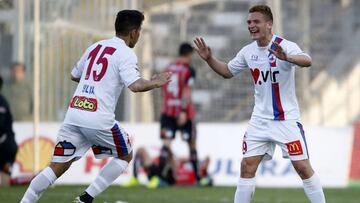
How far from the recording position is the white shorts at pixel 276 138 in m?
9.73

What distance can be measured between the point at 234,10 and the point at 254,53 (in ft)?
40.1

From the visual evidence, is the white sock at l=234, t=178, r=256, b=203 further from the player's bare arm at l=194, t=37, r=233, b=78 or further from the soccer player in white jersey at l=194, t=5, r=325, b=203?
the player's bare arm at l=194, t=37, r=233, b=78

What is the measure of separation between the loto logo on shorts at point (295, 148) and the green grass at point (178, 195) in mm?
A: 3863

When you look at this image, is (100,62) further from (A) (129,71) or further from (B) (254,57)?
(B) (254,57)

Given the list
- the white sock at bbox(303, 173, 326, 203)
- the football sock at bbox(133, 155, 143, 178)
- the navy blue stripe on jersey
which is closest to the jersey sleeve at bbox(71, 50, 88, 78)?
the navy blue stripe on jersey

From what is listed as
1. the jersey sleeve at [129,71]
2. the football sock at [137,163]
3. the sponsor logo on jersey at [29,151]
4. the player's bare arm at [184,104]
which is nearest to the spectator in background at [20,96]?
the sponsor logo on jersey at [29,151]

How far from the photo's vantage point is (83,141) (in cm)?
1000

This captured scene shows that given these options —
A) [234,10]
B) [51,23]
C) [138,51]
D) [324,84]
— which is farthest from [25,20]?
[324,84]

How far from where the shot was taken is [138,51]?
19.3m

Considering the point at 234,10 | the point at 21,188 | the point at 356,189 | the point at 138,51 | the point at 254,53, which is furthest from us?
the point at 234,10

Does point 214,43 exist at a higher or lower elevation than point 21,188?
higher

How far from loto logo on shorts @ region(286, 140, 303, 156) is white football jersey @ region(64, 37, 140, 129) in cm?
167

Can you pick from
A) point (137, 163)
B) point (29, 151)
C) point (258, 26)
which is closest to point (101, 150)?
point (258, 26)

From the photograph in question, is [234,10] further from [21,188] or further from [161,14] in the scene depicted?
[21,188]
